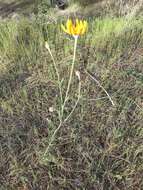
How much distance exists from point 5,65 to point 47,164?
1.09 meters

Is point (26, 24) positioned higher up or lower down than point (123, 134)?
higher up

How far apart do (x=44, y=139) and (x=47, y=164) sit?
18 centimetres

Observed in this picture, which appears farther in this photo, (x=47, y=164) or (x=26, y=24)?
(x=26, y=24)

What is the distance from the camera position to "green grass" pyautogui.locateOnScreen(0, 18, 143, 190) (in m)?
2.70

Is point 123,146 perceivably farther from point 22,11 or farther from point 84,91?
point 22,11

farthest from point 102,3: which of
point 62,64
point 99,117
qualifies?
point 99,117

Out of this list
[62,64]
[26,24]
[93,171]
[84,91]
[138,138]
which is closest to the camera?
[93,171]

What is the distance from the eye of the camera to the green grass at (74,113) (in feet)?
8.86

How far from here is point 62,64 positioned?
11.3 ft

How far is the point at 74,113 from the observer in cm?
302

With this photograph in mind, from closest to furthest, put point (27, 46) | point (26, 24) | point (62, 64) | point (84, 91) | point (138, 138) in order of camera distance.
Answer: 1. point (138, 138)
2. point (84, 91)
3. point (62, 64)
4. point (27, 46)
5. point (26, 24)

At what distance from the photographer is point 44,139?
2.84 meters

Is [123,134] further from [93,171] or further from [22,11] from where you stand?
[22,11]

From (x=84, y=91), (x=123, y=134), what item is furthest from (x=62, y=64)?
(x=123, y=134)
